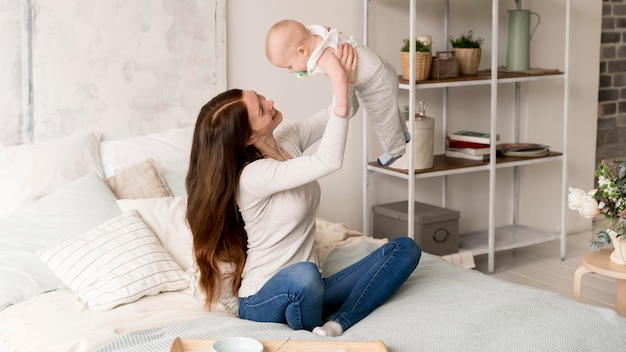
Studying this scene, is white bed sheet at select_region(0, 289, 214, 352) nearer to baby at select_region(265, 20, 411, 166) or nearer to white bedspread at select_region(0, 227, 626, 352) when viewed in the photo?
white bedspread at select_region(0, 227, 626, 352)

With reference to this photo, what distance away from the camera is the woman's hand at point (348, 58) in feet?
7.66

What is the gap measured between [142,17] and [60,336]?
5.39 feet

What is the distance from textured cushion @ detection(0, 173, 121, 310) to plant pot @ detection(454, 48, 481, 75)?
2080mm

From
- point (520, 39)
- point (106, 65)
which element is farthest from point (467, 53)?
point (106, 65)

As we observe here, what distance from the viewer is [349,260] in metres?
3.04

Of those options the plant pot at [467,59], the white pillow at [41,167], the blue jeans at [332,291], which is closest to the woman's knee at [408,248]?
the blue jeans at [332,291]

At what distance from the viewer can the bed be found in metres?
2.31

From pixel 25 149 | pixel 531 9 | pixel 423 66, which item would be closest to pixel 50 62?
pixel 25 149

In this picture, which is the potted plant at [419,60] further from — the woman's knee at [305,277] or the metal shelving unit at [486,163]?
the woman's knee at [305,277]

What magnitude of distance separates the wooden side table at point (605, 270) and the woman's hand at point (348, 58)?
1.43 m

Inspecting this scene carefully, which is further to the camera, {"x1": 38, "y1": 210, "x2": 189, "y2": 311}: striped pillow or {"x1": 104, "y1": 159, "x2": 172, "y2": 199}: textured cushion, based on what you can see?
{"x1": 104, "y1": 159, "x2": 172, "y2": 199}: textured cushion

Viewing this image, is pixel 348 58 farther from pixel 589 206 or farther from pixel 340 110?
pixel 589 206

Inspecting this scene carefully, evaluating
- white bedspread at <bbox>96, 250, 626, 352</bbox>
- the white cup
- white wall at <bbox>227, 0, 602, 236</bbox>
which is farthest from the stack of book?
the white cup

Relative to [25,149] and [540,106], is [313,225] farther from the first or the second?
[540,106]
